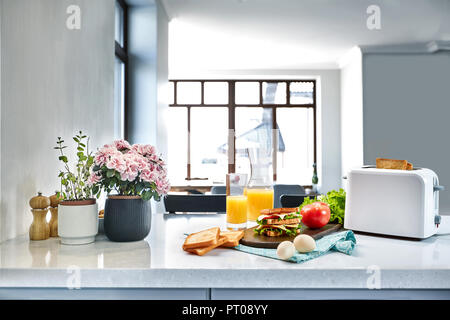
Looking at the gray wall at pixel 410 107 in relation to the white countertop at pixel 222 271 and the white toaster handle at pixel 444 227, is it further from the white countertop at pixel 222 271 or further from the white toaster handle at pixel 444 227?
the white countertop at pixel 222 271

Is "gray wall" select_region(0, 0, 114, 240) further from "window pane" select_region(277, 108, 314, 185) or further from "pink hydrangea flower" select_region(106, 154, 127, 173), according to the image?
"window pane" select_region(277, 108, 314, 185)

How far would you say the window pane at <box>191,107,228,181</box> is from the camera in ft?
21.1

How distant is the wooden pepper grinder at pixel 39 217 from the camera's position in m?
1.10

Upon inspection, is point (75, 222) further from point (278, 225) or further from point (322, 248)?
point (322, 248)

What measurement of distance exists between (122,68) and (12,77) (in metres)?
2.39

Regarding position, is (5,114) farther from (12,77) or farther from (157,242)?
(157,242)

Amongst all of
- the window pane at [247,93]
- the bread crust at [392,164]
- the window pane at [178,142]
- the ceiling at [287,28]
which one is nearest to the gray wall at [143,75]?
the ceiling at [287,28]

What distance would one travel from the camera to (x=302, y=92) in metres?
6.51

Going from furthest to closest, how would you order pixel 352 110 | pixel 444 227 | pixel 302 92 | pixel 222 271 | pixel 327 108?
pixel 302 92, pixel 327 108, pixel 352 110, pixel 444 227, pixel 222 271

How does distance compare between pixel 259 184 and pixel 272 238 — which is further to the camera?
pixel 259 184

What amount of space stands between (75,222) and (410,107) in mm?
5341

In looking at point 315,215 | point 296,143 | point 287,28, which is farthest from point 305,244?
point 296,143

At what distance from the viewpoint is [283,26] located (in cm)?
428
